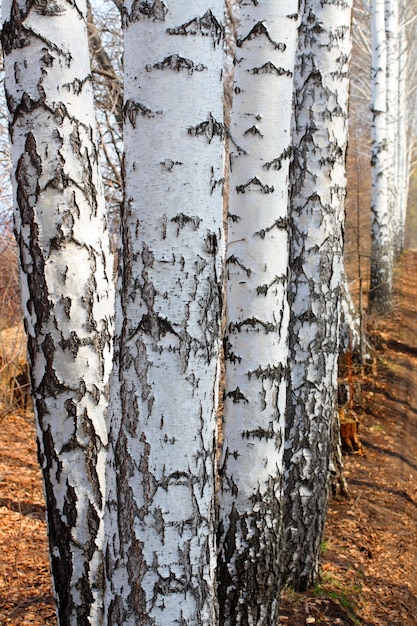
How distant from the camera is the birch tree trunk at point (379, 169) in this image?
11.3 metres

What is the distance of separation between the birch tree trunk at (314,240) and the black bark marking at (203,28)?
5.92 feet

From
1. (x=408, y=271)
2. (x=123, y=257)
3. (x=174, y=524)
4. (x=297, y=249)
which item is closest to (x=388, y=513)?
(x=297, y=249)

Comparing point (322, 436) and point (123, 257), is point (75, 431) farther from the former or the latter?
point (322, 436)

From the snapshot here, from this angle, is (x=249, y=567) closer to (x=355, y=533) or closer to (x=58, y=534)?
(x=58, y=534)

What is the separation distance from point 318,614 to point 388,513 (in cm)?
181

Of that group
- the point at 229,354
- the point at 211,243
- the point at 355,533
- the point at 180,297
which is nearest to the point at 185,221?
the point at 211,243

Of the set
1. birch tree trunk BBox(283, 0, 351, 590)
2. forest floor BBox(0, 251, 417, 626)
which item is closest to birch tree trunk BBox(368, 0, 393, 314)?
forest floor BBox(0, 251, 417, 626)

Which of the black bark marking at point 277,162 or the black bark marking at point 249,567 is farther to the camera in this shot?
the black bark marking at point 249,567

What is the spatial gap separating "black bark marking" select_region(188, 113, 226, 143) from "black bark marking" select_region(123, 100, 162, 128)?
109 mm

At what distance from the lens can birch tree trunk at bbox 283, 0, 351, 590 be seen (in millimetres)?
3598

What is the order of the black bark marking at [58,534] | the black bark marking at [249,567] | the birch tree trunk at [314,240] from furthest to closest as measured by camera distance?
the birch tree trunk at [314,240] < the black bark marking at [249,567] < the black bark marking at [58,534]

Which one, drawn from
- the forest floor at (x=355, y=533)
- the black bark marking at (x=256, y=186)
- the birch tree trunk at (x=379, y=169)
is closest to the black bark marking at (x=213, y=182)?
the black bark marking at (x=256, y=186)

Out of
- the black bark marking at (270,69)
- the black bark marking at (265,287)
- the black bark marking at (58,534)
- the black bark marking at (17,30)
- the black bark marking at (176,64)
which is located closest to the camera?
the black bark marking at (176,64)

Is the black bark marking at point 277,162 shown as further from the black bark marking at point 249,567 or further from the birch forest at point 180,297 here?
the black bark marking at point 249,567
